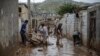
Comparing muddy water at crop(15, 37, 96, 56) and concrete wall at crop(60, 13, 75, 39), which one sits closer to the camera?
muddy water at crop(15, 37, 96, 56)

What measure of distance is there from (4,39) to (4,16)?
82 cm

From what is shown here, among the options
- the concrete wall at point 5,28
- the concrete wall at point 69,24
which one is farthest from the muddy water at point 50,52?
the concrete wall at point 69,24

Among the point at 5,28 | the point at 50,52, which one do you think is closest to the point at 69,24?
the point at 50,52

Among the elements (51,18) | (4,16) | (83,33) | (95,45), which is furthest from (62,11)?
(4,16)

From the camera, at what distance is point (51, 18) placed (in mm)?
61094

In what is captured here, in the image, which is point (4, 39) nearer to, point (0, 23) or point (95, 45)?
point (0, 23)

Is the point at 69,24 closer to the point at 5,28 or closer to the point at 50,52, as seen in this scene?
the point at 50,52

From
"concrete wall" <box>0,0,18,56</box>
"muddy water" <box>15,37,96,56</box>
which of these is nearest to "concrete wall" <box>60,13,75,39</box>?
"muddy water" <box>15,37,96,56</box>

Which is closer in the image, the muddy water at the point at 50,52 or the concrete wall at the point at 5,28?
the concrete wall at the point at 5,28

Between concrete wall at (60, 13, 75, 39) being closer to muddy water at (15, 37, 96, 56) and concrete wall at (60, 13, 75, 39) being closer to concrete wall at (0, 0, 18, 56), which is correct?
muddy water at (15, 37, 96, 56)

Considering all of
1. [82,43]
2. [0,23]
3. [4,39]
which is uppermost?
[0,23]

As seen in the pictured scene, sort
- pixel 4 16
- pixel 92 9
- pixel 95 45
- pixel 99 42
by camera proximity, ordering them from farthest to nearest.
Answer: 1. pixel 92 9
2. pixel 95 45
3. pixel 99 42
4. pixel 4 16

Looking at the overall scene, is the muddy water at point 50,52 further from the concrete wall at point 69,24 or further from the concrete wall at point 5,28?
the concrete wall at point 69,24

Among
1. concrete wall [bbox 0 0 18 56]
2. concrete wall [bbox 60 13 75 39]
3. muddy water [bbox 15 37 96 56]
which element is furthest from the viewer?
concrete wall [bbox 60 13 75 39]
